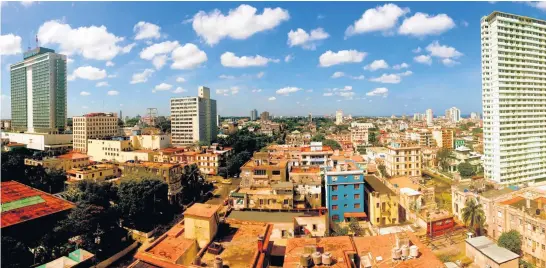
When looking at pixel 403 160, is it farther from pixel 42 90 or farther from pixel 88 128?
pixel 42 90

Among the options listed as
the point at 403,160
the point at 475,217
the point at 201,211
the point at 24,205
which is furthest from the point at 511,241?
the point at 24,205

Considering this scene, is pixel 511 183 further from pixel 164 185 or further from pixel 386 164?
pixel 164 185

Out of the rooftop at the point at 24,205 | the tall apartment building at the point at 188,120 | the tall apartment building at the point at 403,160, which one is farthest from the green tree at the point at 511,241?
the tall apartment building at the point at 188,120

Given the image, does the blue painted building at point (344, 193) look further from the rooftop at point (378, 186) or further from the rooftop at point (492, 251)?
the rooftop at point (492, 251)

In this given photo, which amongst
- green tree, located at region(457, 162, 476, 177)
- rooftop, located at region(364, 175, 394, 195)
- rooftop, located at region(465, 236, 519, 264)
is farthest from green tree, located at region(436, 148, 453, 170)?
rooftop, located at region(465, 236, 519, 264)

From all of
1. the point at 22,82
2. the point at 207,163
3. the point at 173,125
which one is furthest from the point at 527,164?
the point at 22,82
